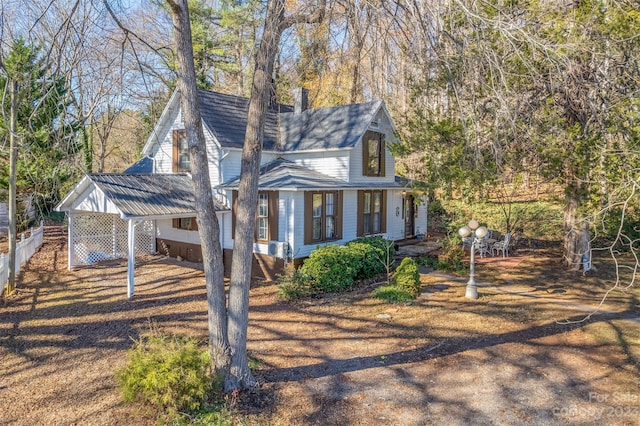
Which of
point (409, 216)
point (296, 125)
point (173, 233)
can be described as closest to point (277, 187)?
point (296, 125)

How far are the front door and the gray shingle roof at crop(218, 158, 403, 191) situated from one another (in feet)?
6.24

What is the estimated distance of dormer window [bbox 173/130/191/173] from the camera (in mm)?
15367

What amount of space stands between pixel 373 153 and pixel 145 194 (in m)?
8.26

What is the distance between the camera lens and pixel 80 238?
48.2ft

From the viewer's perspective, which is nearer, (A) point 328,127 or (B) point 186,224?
(B) point 186,224

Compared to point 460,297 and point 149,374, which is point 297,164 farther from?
point 149,374

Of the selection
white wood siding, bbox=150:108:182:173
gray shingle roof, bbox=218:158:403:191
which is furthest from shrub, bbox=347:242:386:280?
white wood siding, bbox=150:108:182:173

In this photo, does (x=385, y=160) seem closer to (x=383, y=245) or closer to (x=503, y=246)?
(x=383, y=245)

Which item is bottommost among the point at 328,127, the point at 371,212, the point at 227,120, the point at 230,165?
the point at 371,212

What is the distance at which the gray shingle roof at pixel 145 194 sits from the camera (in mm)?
11398

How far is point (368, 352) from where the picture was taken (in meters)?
7.25

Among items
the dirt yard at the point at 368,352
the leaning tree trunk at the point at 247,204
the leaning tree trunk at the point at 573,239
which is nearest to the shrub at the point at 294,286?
the dirt yard at the point at 368,352

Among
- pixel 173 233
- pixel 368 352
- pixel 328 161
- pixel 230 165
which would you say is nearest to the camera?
pixel 368 352

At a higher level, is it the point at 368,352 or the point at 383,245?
the point at 383,245
